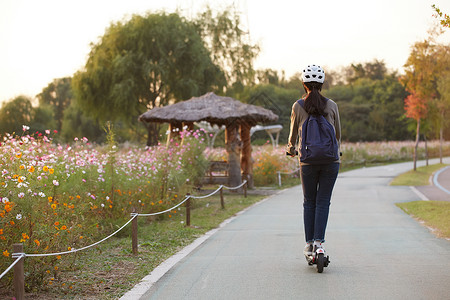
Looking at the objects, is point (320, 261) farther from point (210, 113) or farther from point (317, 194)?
point (210, 113)

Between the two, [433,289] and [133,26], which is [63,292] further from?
[133,26]

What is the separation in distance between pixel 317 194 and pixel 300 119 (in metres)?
0.87

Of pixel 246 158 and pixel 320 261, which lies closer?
pixel 320 261

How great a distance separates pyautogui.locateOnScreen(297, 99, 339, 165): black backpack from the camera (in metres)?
6.60

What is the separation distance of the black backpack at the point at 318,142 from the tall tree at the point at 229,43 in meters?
37.4

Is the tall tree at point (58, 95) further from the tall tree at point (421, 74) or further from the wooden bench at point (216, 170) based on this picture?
the wooden bench at point (216, 170)

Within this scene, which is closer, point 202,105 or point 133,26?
point 202,105

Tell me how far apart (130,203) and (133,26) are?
28.3m

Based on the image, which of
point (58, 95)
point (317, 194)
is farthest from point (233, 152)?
point (58, 95)

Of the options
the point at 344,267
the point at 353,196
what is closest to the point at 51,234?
the point at 344,267

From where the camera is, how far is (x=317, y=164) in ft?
22.1

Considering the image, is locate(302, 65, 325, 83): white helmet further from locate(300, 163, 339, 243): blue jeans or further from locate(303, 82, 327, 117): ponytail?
locate(300, 163, 339, 243): blue jeans

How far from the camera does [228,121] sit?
21.6m

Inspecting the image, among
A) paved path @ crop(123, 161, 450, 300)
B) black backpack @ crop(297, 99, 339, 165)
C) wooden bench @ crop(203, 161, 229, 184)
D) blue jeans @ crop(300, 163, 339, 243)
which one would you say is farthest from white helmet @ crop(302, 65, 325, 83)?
wooden bench @ crop(203, 161, 229, 184)
